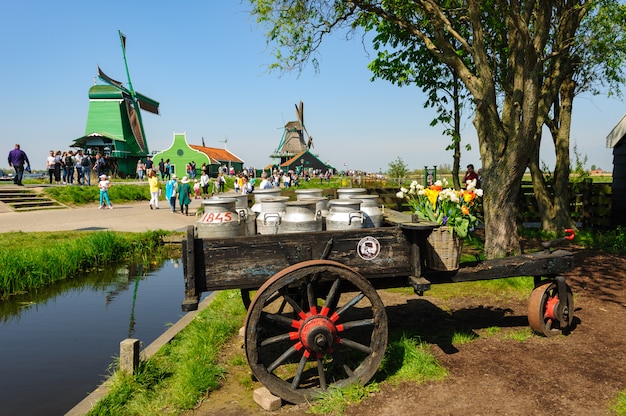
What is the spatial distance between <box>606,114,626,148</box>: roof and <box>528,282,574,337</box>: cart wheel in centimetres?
874

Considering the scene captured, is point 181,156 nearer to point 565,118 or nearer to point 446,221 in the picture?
point 565,118

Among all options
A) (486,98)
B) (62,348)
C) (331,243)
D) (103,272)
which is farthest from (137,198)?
(331,243)

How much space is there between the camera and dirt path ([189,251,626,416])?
10.9ft

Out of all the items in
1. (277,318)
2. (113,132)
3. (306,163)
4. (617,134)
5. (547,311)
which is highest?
(113,132)

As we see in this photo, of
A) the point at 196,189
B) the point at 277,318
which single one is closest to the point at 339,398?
the point at 277,318

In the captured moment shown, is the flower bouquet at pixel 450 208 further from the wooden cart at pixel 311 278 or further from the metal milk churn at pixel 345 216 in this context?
the metal milk churn at pixel 345 216

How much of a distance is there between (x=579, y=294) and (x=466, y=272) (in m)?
3.29

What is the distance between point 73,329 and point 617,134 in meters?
12.9

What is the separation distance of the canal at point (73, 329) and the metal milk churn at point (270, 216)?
261 cm

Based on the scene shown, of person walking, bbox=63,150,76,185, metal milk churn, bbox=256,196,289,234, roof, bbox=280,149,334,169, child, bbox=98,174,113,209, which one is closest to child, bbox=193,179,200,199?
child, bbox=98,174,113,209

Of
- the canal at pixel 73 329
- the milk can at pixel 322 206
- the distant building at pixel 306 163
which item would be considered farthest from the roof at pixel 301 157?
the milk can at pixel 322 206

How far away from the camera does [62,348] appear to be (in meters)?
5.65

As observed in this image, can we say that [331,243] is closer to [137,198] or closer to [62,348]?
[62,348]

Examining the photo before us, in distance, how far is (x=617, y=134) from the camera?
36.8 ft
